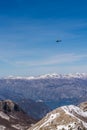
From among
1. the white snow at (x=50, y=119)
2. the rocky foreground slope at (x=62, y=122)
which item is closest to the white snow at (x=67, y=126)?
the rocky foreground slope at (x=62, y=122)

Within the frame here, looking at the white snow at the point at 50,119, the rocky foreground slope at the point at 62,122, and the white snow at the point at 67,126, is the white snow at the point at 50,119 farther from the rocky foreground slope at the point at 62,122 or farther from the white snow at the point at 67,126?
the white snow at the point at 67,126

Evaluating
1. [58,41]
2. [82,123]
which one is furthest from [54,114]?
[58,41]

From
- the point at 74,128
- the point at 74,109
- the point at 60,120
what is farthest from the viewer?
the point at 74,109

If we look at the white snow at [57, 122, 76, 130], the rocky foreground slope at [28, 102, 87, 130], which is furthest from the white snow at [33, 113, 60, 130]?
the white snow at [57, 122, 76, 130]

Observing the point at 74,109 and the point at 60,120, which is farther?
the point at 74,109

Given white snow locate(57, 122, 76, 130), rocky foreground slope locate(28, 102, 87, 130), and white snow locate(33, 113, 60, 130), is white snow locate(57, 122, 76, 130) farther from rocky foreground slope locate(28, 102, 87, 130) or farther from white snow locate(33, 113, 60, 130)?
white snow locate(33, 113, 60, 130)

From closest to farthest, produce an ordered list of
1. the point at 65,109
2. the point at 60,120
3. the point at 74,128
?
the point at 74,128 < the point at 60,120 < the point at 65,109

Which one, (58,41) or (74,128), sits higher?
(58,41)

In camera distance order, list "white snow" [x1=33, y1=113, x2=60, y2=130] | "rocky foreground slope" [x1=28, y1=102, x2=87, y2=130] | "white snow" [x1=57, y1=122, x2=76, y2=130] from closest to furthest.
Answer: "white snow" [x1=57, y1=122, x2=76, y2=130]
"rocky foreground slope" [x1=28, y1=102, x2=87, y2=130]
"white snow" [x1=33, y1=113, x2=60, y2=130]

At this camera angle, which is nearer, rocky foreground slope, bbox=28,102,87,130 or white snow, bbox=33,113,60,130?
rocky foreground slope, bbox=28,102,87,130

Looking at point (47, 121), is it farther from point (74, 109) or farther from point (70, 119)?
point (74, 109)

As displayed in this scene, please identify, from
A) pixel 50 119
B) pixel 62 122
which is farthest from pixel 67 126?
pixel 50 119
